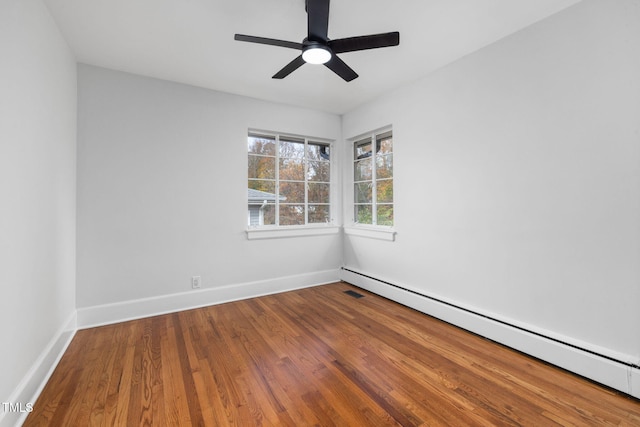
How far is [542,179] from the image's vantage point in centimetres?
213

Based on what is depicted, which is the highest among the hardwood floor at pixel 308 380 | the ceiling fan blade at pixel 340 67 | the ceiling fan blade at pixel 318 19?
the ceiling fan blade at pixel 318 19

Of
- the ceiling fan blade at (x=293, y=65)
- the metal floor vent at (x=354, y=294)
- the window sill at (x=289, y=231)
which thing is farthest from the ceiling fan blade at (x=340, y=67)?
the metal floor vent at (x=354, y=294)

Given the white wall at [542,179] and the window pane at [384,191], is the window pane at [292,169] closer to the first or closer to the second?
the window pane at [384,191]

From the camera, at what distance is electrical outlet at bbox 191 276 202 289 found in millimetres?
3248

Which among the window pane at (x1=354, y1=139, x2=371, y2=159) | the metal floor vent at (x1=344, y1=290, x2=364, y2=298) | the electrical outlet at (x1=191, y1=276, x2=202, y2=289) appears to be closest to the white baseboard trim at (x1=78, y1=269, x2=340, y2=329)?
the electrical outlet at (x1=191, y1=276, x2=202, y2=289)

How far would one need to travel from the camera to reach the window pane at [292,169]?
397cm

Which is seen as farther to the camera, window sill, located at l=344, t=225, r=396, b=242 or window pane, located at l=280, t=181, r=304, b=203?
window pane, located at l=280, t=181, r=304, b=203

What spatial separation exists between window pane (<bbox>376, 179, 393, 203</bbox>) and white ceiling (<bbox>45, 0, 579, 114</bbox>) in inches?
49.7

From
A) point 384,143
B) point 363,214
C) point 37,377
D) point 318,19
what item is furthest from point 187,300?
point 384,143

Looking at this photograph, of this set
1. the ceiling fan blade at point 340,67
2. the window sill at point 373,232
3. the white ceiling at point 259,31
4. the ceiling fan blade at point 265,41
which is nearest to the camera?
the ceiling fan blade at point 265,41

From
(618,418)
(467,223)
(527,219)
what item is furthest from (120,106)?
(618,418)

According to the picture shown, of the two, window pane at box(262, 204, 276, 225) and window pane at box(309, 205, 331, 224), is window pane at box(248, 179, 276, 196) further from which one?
window pane at box(309, 205, 331, 224)

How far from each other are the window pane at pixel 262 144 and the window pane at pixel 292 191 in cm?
48

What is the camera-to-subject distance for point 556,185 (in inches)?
80.8
